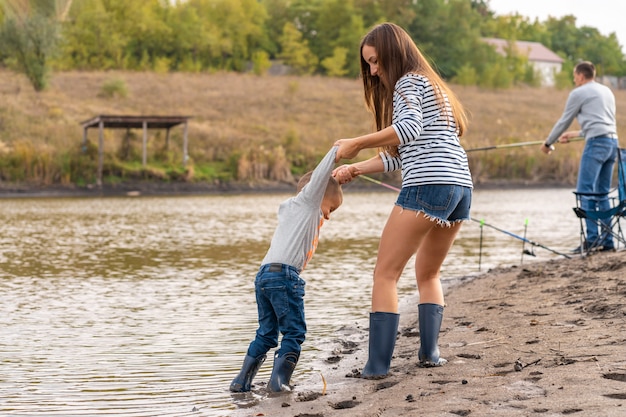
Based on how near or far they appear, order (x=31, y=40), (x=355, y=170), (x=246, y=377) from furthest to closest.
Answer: (x=31, y=40), (x=246, y=377), (x=355, y=170)

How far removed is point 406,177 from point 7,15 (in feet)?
169

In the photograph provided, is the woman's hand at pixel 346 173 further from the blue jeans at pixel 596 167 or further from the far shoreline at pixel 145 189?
the far shoreline at pixel 145 189

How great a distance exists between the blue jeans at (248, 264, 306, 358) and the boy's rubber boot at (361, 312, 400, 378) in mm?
369

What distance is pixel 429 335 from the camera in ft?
17.4

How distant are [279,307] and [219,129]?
135 feet

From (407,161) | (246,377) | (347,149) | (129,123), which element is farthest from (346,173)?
(129,123)

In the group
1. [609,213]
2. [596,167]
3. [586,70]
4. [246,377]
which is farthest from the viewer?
[586,70]

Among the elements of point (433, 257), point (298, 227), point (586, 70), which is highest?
point (586, 70)

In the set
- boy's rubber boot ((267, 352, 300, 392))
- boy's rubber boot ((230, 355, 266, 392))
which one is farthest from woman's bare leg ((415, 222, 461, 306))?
boy's rubber boot ((230, 355, 266, 392))

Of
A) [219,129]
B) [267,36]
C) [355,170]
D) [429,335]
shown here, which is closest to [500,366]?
[429,335]

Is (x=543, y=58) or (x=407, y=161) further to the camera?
(x=543, y=58)

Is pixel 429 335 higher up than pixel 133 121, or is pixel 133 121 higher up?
pixel 133 121

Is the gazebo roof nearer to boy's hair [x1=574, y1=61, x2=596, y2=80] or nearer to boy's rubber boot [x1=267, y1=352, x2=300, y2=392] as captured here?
boy's hair [x1=574, y1=61, x2=596, y2=80]

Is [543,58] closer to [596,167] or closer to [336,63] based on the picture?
[336,63]
